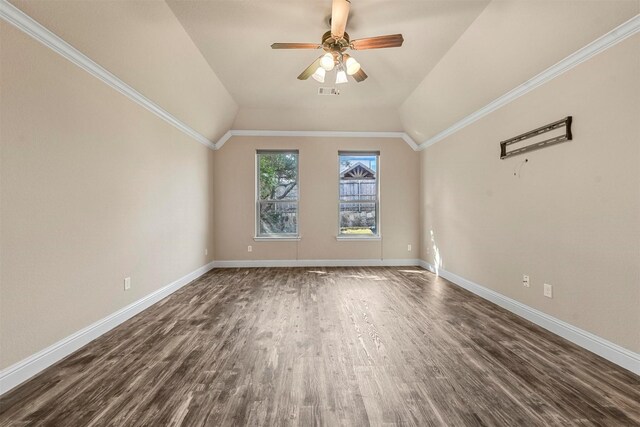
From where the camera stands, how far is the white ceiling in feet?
8.61

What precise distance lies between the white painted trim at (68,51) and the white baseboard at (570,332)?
4.72 meters

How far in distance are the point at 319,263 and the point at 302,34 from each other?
402 cm

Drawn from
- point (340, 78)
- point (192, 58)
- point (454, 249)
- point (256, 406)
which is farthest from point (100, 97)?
point (454, 249)

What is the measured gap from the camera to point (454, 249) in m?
4.44

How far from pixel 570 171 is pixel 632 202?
1.83ft

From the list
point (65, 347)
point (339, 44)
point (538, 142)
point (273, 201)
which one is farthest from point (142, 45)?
A: point (538, 142)

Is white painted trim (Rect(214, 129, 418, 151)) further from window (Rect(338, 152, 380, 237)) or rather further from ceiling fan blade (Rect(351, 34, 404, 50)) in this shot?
ceiling fan blade (Rect(351, 34, 404, 50))

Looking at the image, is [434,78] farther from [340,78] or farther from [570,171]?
[570,171]

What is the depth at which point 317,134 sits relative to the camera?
5715mm

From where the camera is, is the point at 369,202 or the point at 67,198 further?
the point at 369,202

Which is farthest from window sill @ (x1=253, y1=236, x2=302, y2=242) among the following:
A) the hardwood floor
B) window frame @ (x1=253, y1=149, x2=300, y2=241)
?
the hardwood floor

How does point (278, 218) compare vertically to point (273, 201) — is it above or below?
below

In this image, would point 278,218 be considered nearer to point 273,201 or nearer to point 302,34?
point 273,201

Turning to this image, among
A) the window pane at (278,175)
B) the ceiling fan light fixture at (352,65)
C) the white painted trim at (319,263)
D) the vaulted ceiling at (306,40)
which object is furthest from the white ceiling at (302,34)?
the white painted trim at (319,263)
